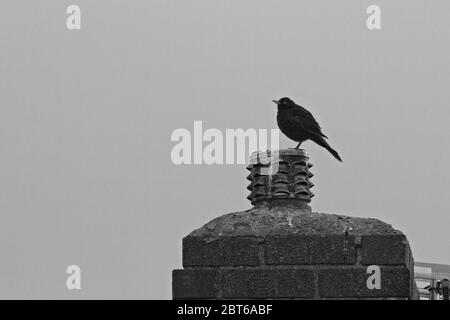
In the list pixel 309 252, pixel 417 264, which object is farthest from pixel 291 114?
pixel 417 264

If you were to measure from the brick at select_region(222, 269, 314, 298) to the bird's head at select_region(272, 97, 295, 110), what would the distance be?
2936mm

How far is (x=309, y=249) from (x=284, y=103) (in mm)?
3024

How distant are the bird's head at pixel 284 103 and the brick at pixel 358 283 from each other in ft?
9.66

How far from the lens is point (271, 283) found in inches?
212

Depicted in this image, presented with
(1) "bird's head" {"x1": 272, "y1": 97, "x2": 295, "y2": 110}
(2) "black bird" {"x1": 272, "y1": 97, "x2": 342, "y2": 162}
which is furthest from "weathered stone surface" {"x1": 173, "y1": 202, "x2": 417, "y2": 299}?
(1) "bird's head" {"x1": 272, "y1": 97, "x2": 295, "y2": 110}

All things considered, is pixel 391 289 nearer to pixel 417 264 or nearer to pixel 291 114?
pixel 291 114

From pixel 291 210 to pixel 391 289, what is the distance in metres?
0.63

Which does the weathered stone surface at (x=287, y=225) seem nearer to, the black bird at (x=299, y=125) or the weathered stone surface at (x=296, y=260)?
the weathered stone surface at (x=296, y=260)

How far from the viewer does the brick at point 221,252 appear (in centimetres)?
544

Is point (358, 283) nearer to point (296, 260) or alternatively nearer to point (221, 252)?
point (296, 260)

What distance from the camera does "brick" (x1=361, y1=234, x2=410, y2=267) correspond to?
5.35 meters

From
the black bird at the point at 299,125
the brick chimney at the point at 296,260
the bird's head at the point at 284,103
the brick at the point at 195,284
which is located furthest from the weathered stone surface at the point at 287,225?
the bird's head at the point at 284,103

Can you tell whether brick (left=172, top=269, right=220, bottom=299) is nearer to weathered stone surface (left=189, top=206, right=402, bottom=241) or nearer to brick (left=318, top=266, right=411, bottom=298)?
weathered stone surface (left=189, top=206, right=402, bottom=241)

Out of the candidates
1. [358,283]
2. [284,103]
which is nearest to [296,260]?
[358,283]
